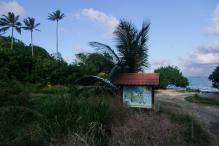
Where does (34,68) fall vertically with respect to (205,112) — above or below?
above

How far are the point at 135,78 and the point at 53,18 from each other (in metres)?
74.8

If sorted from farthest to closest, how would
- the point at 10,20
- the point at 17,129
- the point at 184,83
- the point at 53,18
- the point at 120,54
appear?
the point at 184,83, the point at 53,18, the point at 10,20, the point at 120,54, the point at 17,129

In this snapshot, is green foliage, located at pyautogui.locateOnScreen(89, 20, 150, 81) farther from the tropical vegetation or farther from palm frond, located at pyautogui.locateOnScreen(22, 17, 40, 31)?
palm frond, located at pyautogui.locateOnScreen(22, 17, 40, 31)

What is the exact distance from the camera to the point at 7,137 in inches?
392

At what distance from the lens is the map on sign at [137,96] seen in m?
14.5

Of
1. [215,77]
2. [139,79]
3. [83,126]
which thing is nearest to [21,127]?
[83,126]

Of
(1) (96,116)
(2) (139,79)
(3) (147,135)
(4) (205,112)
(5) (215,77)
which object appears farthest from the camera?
(5) (215,77)

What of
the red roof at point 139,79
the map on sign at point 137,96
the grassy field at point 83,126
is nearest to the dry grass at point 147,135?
the grassy field at point 83,126

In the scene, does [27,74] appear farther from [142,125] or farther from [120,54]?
[142,125]

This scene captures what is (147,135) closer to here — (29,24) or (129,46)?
(129,46)

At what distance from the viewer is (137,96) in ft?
48.3

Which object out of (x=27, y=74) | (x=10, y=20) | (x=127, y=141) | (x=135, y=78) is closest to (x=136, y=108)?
(x=135, y=78)

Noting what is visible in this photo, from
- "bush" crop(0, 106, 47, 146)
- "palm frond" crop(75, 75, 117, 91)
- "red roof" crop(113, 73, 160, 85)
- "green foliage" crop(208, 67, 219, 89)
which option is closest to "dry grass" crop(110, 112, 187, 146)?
"bush" crop(0, 106, 47, 146)

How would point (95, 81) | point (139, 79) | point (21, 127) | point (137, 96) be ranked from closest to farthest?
point (21, 127), point (137, 96), point (139, 79), point (95, 81)
